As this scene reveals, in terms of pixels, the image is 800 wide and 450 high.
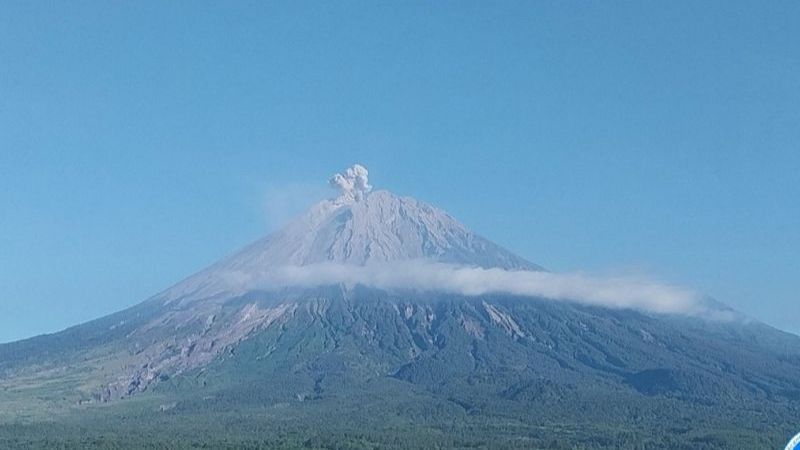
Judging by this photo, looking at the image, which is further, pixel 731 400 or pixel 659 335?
pixel 659 335

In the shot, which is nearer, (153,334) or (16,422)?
(16,422)

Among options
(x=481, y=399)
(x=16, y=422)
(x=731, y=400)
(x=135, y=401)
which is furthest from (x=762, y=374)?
(x=16, y=422)

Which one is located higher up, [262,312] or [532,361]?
[262,312]

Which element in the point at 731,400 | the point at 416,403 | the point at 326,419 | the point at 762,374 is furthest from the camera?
the point at 762,374

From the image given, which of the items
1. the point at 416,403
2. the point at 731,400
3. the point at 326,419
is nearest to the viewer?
the point at 326,419

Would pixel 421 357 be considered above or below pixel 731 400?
above

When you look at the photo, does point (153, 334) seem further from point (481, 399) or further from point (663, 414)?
point (663, 414)

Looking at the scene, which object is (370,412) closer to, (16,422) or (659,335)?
(16,422)

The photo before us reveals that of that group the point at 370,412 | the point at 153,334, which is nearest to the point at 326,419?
the point at 370,412

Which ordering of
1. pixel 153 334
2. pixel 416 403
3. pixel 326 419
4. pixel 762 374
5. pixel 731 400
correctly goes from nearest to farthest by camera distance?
pixel 326 419 < pixel 416 403 < pixel 731 400 < pixel 762 374 < pixel 153 334
